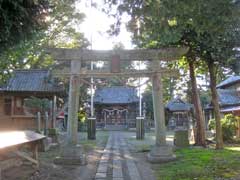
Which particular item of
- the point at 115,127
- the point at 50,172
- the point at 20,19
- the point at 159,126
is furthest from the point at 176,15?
the point at 115,127

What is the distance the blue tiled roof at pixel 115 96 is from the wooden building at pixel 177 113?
6224 mm

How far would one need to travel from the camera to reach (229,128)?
27.1 meters

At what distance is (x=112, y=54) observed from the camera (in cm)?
1653

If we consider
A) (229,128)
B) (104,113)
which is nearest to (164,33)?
(229,128)

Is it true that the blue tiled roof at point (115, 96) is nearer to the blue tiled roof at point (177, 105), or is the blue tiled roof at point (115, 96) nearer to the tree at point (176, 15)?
the blue tiled roof at point (177, 105)

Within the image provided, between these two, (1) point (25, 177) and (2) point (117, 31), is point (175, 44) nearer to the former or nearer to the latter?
(2) point (117, 31)

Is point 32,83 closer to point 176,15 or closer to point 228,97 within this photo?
point 176,15

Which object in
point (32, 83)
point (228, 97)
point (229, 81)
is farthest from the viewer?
point (228, 97)

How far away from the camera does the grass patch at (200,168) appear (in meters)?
11.4

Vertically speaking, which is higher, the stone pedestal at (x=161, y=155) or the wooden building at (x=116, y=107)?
the wooden building at (x=116, y=107)

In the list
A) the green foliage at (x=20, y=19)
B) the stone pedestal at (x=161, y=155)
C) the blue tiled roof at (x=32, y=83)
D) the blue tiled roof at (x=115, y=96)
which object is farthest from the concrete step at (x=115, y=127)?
the green foliage at (x=20, y=19)

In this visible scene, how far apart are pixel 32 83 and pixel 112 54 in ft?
47.3

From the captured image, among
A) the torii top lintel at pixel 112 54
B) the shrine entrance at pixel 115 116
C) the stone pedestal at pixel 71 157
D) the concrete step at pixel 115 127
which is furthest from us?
the shrine entrance at pixel 115 116

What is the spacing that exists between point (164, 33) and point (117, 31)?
1344mm
